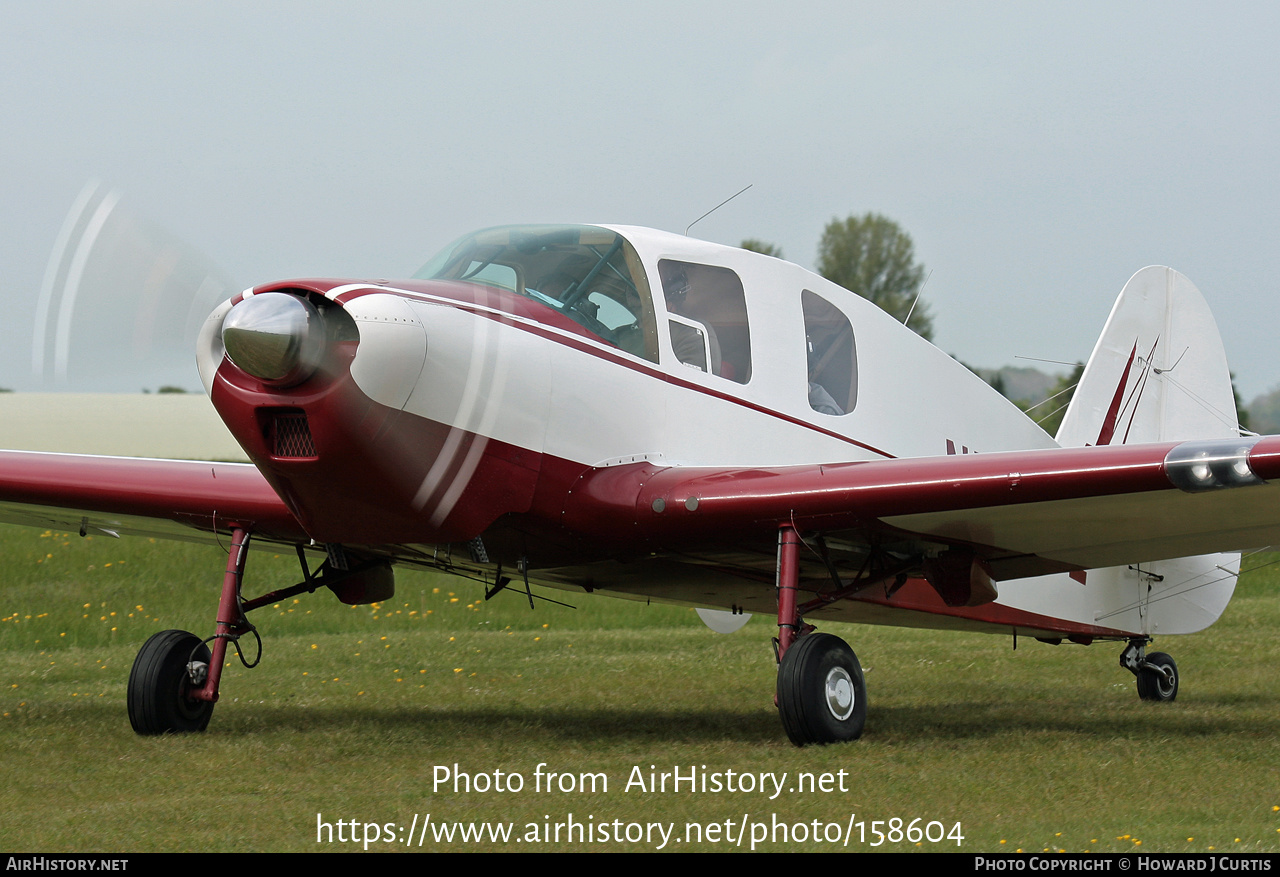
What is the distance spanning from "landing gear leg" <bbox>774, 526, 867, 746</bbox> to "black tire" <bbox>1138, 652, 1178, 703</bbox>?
471cm

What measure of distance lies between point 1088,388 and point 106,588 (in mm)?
13813

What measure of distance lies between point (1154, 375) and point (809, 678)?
6.21m

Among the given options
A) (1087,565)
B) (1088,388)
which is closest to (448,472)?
(1087,565)

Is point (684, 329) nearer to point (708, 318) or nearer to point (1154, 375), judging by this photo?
point (708, 318)

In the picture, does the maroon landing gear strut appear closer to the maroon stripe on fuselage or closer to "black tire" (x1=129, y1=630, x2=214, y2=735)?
"black tire" (x1=129, y1=630, x2=214, y2=735)

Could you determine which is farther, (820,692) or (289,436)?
(820,692)

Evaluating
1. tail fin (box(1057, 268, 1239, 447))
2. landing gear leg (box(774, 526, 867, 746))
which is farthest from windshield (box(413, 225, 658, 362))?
tail fin (box(1057, 268, 1239, 447))

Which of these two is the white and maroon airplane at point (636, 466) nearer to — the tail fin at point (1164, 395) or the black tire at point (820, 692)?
the black tire at point (820, 692)

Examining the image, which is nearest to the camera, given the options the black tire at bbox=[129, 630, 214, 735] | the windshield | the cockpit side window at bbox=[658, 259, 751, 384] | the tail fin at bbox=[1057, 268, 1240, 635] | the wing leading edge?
the windshield

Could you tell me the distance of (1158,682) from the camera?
34.8 feet

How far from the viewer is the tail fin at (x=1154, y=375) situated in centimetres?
1102

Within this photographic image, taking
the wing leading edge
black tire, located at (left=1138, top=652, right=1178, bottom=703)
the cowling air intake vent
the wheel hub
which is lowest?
black tire, located at (left=1138, top=652, right=1178, bottom=703)

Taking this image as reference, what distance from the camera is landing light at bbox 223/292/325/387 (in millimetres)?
5520

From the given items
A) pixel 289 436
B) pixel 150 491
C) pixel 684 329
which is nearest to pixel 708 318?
pixel 684 329
